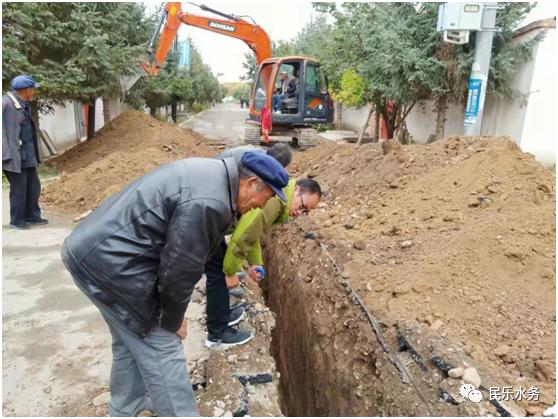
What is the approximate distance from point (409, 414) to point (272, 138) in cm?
977

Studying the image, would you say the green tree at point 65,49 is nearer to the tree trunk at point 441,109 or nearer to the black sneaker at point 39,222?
the black sneaker at point 39,222

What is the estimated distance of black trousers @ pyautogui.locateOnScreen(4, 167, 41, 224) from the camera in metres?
5.42

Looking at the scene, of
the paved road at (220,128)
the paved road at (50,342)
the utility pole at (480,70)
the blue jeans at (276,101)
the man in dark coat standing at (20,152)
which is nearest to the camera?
the paved road at (50,342)

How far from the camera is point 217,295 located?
312 cm

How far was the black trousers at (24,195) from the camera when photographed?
5422mm

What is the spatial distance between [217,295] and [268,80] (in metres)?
9.47

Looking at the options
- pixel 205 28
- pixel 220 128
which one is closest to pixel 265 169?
pixel 205 28

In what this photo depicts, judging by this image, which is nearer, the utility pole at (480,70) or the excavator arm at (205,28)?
the utility pole at (480,70)

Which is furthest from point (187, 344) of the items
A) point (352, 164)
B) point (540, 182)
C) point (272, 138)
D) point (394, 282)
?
point (272, 138)

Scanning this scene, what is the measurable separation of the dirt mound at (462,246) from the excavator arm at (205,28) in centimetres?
657

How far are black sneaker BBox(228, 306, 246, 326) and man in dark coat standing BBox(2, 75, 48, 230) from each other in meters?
3.51

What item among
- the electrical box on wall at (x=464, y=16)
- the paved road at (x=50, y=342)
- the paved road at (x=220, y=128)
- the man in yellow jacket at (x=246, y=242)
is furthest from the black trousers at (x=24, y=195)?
the paved road at (x=220, y=128)

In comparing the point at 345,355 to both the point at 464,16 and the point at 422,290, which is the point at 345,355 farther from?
the point at 464,16

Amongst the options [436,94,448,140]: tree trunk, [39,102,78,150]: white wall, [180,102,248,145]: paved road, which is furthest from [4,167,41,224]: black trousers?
[180,102,248,145]: paved road
